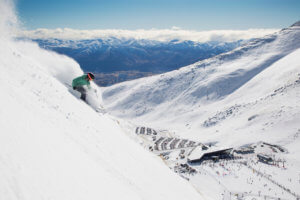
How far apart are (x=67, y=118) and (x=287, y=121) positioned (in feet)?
283

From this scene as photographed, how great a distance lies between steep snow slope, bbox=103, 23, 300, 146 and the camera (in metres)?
87.4

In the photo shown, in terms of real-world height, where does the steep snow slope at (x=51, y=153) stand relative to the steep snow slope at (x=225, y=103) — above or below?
below

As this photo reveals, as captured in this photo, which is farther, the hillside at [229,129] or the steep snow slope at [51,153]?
the hillside at [229,129]

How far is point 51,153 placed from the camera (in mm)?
7918

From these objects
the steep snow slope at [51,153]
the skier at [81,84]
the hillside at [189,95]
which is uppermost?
the hillside at [189,95]

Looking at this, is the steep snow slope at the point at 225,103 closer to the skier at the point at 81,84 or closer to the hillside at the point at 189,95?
the hillside at the point at 189,95

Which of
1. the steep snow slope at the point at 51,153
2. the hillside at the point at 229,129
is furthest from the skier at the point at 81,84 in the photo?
the hillside at the point at 229,129

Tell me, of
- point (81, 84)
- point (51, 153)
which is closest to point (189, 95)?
point (81, 84)

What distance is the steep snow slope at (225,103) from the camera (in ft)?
287

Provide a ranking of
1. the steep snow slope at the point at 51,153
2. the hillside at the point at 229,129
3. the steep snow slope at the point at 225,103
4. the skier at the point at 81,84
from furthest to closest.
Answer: the steep snow slope at the point at 225,103, the hillside at the point at 229,129, the skier at the point at 81,84, the steep snow slope at the point at 51,153

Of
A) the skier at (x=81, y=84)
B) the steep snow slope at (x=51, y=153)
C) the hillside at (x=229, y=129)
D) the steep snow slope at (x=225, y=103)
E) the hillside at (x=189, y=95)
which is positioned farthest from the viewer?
the hillside at (x=189, y=95)

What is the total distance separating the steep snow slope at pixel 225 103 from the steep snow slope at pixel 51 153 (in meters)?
70.8

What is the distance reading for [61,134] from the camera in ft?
33.8

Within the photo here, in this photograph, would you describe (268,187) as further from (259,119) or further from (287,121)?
(259,119)
